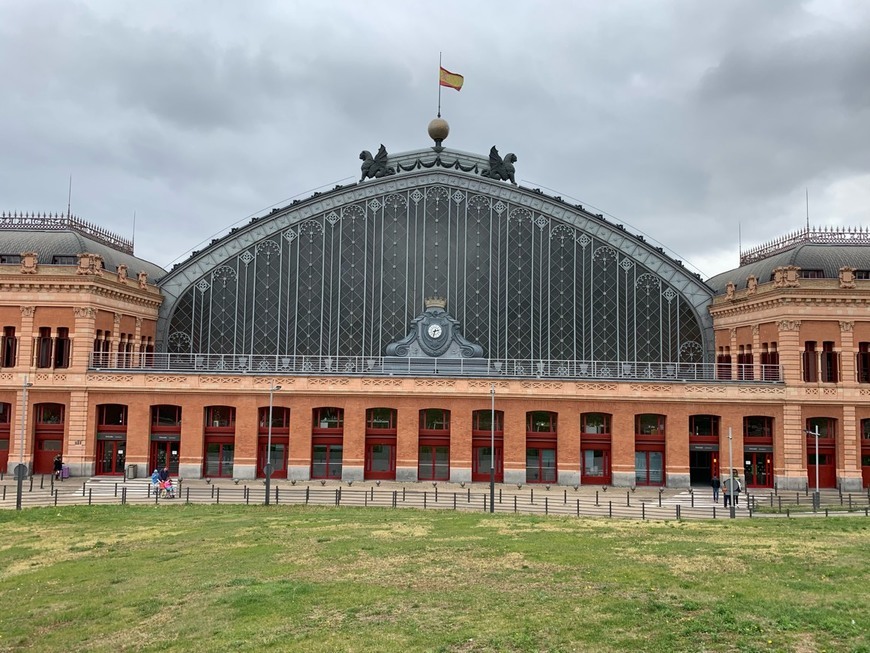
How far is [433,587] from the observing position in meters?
20.3

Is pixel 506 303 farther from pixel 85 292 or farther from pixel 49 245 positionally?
pixel 49 245

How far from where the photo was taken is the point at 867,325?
54.7m

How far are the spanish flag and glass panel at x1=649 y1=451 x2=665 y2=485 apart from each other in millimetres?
34480

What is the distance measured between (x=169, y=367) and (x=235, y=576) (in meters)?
39.0

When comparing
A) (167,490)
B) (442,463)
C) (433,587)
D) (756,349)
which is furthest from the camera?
(756,349)

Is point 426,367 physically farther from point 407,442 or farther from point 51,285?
point 51,285

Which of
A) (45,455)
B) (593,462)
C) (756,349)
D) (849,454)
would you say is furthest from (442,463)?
(45,455)

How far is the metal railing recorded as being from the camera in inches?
2219

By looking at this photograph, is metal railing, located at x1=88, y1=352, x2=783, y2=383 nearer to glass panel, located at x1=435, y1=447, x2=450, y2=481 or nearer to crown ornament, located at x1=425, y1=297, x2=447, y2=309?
crown ornament, located at x1=425, y1=297, x2=447, y2=309

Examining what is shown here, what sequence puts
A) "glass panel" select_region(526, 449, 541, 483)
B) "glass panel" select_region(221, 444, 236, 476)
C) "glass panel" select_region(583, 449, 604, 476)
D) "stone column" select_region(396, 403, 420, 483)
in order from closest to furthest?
1. "stone column" select_region(396, 403, 420, 483)
2. "glass panel" select_region(526, 449, 541, 483)
3. "glass panel" select_region(583, 449, 604, 476)
4. "glass panel" select_region(221, 444, 236, 476)

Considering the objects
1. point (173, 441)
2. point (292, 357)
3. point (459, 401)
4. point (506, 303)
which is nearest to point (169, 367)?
point (173, 441)

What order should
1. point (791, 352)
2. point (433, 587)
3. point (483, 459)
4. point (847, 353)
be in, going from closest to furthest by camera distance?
point (433, 587) → point (847, 353) → point (791, 352) → point (483, 459)

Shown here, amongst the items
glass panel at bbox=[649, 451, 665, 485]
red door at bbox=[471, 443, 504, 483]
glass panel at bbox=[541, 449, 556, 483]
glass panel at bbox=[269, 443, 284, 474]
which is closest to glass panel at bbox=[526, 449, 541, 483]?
glass panel at bbox=[541, 449, 556, 483]

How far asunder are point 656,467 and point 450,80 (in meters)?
36.2
